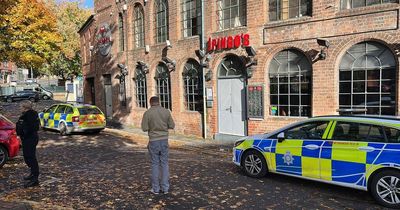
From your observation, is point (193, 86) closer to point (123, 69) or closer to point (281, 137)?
point (123, 69)

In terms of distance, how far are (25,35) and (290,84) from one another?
15.6 m

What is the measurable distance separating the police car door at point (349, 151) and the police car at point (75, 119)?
12.0 metres

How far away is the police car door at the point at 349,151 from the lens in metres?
6.12

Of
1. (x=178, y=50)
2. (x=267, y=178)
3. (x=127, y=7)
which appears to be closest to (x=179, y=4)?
(x=178, y=50)

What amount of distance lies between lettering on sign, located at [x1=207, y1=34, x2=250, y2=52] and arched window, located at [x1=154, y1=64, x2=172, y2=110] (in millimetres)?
3647

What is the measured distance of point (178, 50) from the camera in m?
16.5

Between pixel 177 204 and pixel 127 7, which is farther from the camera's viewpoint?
pixel 127 7

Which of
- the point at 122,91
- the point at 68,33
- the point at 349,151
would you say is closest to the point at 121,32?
the point at 122,91

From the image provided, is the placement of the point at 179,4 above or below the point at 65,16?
below

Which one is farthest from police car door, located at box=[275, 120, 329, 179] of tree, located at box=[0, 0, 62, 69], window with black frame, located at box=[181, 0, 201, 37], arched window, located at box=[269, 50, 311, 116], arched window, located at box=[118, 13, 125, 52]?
tree, located at box=[0, 0, 62, 69]

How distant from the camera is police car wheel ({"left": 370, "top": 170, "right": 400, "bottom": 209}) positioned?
575cm

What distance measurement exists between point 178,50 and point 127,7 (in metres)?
5.93

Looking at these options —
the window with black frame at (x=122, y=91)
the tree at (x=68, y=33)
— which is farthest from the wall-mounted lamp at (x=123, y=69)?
the tree at (x=68, y=33)

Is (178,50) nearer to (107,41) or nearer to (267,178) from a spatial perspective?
(107,41)
